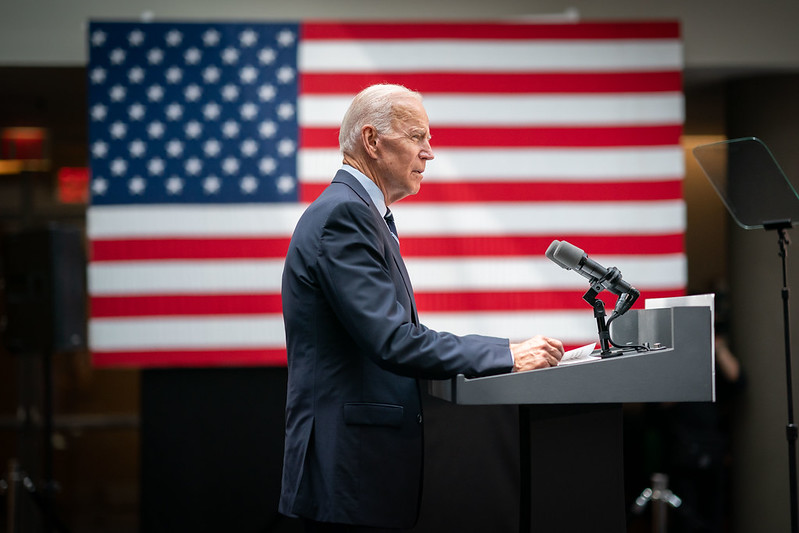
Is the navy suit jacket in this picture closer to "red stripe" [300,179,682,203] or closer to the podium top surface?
the podium top surface

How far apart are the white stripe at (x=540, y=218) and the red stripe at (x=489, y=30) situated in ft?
2.72

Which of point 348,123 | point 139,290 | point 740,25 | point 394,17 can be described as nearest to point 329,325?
point 348,123

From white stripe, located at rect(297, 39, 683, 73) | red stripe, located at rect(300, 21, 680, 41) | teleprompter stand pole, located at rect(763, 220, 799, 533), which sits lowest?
teleprompter stand pole, located at rect(763, 220, 799, 533)

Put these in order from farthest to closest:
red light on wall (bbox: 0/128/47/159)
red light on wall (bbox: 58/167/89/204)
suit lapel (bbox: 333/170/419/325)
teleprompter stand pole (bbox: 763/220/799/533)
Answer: red light on wall (bbox: 58/167/89/204) → red light on wall (bbox: 0/128/47/159) → teleprompter stand pole (bbox: 763/220/799/533) → suit lapel (bbox: 333/170/419/325)

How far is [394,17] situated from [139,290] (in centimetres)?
186

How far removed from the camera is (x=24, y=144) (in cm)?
543

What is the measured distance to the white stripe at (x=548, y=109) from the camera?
359 cm

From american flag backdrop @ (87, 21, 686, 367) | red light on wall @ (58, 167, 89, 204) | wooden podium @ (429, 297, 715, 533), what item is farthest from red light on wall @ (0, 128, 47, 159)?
wooden podium @ (429, 297, 715, 533)

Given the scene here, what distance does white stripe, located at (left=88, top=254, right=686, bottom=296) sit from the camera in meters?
3.49

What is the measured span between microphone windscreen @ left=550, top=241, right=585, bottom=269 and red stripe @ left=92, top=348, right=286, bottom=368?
211 cm

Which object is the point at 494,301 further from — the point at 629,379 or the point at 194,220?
the point at 629,379

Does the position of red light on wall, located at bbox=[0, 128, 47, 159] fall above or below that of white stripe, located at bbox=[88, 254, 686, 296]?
above

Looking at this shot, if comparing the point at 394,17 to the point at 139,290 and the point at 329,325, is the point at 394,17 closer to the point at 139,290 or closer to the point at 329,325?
the point at 139,290

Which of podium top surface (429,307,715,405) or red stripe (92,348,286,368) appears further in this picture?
red stripe (92,348,286,368)
